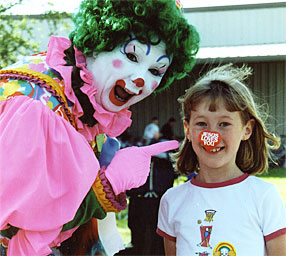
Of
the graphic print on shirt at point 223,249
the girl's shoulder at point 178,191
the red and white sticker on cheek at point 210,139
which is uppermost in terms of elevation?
the red and white sticker on cheek at point 210,139

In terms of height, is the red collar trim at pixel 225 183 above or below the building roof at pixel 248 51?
below

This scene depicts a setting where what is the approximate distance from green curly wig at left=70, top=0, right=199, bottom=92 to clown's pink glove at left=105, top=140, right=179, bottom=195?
388 millimetres

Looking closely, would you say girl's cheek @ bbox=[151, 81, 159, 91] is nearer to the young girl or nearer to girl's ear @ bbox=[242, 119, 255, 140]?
the young girl

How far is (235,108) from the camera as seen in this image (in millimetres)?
1748

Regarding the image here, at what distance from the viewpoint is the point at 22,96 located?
1.48 meters

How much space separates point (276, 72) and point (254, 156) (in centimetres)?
782

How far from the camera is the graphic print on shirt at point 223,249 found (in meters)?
1.62

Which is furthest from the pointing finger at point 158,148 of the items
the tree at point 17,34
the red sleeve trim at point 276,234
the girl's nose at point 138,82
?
the tree at point 17,34

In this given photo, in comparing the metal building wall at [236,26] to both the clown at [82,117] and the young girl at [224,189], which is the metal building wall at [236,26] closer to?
the young girl at [224,189]

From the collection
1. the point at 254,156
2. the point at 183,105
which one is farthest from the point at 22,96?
the point at 254,156

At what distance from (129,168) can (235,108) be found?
48 cm

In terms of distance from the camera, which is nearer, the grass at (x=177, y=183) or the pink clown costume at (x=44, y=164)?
the pink clown costume at (x=44, y=164)

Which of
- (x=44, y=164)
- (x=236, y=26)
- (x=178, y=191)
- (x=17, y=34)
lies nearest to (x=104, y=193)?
(x=44, y=164)

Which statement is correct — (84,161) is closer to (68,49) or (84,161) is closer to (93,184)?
(93,184)
